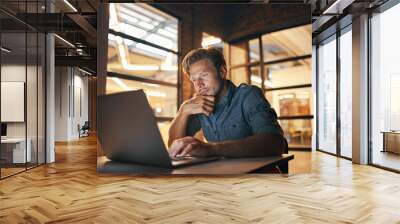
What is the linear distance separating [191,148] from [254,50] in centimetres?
175

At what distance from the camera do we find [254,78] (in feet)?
18.5

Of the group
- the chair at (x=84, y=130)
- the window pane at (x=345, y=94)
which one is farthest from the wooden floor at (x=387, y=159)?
the chair at (x=84, y=130)

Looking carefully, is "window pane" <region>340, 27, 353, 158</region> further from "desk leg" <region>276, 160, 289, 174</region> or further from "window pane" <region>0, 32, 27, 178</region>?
"window pane" <region>0, 32, 27, 178</region>

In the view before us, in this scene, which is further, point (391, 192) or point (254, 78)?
point (254, 78)

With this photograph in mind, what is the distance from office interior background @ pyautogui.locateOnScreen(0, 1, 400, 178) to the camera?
18.4 feet

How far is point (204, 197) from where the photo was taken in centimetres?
432

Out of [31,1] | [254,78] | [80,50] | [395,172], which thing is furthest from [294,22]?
[80,50]

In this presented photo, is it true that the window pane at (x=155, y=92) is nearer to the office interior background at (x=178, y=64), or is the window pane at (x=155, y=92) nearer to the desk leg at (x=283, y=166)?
the office interior background at (x=178, y=64)

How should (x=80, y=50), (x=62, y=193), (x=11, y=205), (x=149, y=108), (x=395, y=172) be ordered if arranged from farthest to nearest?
(x=80, y=50), (x=395, y=172), (x=149, y=108), (x=62, y=193), (x=11, y=205)

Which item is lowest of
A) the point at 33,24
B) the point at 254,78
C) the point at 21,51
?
the point at 254,78

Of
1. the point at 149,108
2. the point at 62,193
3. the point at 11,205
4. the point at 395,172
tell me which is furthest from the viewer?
the point at 395,172

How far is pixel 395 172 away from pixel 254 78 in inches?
112

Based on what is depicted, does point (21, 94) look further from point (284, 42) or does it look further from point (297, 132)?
point (297, 132)

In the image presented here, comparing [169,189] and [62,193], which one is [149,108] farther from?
[62,193]
